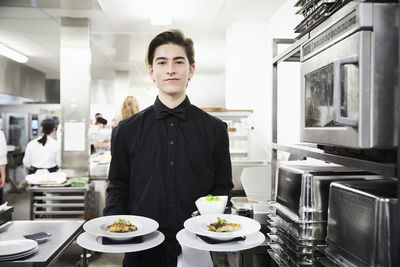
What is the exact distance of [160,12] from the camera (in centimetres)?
430

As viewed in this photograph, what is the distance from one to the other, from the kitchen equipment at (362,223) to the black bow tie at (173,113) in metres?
0.83

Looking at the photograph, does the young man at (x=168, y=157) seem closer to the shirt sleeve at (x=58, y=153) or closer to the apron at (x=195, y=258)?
the apron at (x=195, y=258)

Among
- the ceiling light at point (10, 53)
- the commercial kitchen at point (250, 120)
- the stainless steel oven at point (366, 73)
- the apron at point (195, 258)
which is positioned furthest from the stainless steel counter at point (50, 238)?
the ceiling light at point (10, 53)

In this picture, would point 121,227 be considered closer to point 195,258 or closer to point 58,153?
point 195,258

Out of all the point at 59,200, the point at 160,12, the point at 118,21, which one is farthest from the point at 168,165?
the point at 118,21

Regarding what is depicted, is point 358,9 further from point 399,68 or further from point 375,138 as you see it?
point 375,138

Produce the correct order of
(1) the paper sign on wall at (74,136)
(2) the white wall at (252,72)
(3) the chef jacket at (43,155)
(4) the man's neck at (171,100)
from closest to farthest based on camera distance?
(4) the man's neck at (171,100) → (1) the paper sign on wall at (74,136) → (2) the white wall at (252,72) → (3) the chef jacket at (43,155)

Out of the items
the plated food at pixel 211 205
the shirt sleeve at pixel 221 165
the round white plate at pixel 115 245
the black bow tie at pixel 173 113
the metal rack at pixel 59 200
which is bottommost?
the metal rack at pixel 59 200

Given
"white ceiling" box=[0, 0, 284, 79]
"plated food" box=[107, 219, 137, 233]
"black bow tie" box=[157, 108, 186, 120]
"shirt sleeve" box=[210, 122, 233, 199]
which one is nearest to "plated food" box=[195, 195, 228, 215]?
"plated food" box=[107, 219, 137, 233]

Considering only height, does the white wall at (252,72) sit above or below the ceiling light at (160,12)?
below

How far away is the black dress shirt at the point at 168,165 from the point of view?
1.73 metres

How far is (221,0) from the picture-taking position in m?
3.99

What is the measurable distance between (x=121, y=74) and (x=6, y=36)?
3920 mm

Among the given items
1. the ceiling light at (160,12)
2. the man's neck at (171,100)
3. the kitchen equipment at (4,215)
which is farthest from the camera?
the ceiling light at (160,12)
